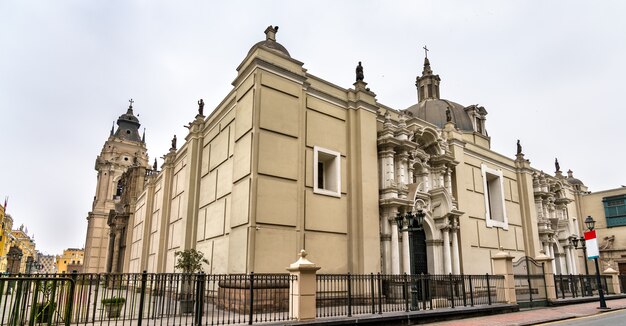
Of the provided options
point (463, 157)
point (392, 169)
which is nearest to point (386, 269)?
point (392, 169)

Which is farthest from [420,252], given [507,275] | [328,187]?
[328,187]

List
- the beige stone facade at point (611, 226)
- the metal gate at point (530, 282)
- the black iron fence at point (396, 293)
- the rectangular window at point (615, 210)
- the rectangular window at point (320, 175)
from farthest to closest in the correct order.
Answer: the rectangular window at point (615, 210) < the beige stone facade at point (611, 226) < the rectangular window at point (320, 175) < the metal gate at point (530, 282) < the black iron fence at point (396, 293)

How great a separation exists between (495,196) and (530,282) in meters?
A: 10.5

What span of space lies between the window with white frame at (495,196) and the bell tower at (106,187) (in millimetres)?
44684

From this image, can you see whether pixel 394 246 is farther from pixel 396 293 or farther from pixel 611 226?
pixel 611 226

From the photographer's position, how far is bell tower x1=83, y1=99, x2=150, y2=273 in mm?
55672

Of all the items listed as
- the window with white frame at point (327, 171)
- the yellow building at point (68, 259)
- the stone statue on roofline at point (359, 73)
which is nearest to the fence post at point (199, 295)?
the window with white frame at point (327, 171)

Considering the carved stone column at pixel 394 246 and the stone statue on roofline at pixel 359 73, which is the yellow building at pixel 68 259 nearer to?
the stone statue on roofline at pixel 359 73

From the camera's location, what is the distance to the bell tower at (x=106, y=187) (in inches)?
2192

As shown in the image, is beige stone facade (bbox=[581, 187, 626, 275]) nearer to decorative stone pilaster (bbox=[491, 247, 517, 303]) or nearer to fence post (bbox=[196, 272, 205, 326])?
decorative stone pilaster (bbox=[491, 247, 517, 303])

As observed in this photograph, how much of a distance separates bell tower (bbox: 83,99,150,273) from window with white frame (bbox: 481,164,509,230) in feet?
147

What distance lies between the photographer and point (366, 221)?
17.1 meters

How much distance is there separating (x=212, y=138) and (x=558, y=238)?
2802 cm

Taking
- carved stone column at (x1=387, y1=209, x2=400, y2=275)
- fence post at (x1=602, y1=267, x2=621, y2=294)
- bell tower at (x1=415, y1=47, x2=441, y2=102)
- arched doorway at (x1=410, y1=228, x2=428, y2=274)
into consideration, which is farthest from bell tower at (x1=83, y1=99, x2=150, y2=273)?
fence post at (x1=602, y1=267, x2=621, y2=294)
